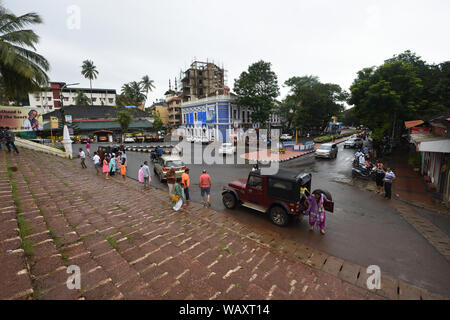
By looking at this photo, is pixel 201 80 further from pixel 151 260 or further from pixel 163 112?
pixel 151 260

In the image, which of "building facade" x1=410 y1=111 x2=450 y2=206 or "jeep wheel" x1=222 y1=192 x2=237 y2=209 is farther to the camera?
"building facade" x1=410 y1=111 x2=450 y2=206

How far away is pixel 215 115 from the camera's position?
123ft

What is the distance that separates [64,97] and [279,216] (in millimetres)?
73792

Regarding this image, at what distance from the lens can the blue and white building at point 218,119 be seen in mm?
36969

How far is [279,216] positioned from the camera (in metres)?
6.96

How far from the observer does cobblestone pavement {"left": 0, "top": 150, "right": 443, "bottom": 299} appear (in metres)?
3.11

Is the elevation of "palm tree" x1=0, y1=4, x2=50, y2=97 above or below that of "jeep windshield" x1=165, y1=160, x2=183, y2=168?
above

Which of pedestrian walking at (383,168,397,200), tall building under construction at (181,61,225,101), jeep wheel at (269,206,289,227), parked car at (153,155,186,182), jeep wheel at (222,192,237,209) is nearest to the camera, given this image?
jeep wheel at (269,206,289,227)

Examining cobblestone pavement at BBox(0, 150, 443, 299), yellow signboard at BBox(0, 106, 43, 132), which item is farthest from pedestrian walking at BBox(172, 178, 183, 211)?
yellow signboard at BBox(0, 106, 43, 132)

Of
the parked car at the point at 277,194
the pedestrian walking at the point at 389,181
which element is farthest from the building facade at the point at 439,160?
the parked car at the point at 277,194

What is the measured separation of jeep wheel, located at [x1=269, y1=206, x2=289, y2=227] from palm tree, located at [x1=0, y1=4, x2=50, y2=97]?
51.8 feet

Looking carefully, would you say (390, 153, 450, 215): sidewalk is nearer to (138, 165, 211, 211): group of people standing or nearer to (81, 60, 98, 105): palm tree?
(138, 165, 211, 211): group of people standing

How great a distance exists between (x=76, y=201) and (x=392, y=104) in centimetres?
2441

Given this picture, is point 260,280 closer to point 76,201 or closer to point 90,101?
point 76,201
